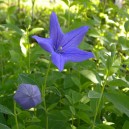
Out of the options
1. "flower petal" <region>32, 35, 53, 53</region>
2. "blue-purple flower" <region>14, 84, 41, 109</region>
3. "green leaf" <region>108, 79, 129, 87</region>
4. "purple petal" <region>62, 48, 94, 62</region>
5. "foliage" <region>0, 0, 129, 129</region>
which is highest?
"flower petal" <region>32, 35, 53, 53</region>

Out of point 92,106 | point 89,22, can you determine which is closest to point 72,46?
point 92,106

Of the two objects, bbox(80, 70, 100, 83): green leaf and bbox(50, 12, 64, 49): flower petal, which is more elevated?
bbox(50, 12, 64, 49): flower petal

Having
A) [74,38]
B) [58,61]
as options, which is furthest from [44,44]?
[74,38]

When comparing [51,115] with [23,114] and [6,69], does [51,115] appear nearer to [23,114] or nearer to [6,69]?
[23,114]

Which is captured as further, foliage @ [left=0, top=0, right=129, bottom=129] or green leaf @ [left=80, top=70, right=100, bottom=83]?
green leaf @ [left=80, top=70, right=100, bottom=83]

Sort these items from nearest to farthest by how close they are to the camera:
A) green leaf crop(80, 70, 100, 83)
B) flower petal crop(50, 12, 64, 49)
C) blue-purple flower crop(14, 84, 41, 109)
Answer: blue-purple flower crop(14, 84, 41, 109) < flower petal crop(50, 12, 64, 49) < green leaf crop(80, 70, 100, 83)

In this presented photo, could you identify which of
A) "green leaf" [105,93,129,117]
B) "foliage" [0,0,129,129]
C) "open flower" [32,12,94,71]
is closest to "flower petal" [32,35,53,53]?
"open flower" [32,12,94,71]

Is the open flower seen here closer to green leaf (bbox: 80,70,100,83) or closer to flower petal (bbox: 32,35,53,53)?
flower petal (bbox: 32,35,53,53)

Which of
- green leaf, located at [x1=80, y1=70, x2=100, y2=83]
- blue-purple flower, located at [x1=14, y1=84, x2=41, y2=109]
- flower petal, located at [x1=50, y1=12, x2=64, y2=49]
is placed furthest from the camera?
green leaf, located at [x1=80, y1=70, x2=100, y2=83]

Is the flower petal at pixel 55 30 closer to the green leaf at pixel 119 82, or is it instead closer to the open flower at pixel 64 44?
the open flower at pixel 64 44
